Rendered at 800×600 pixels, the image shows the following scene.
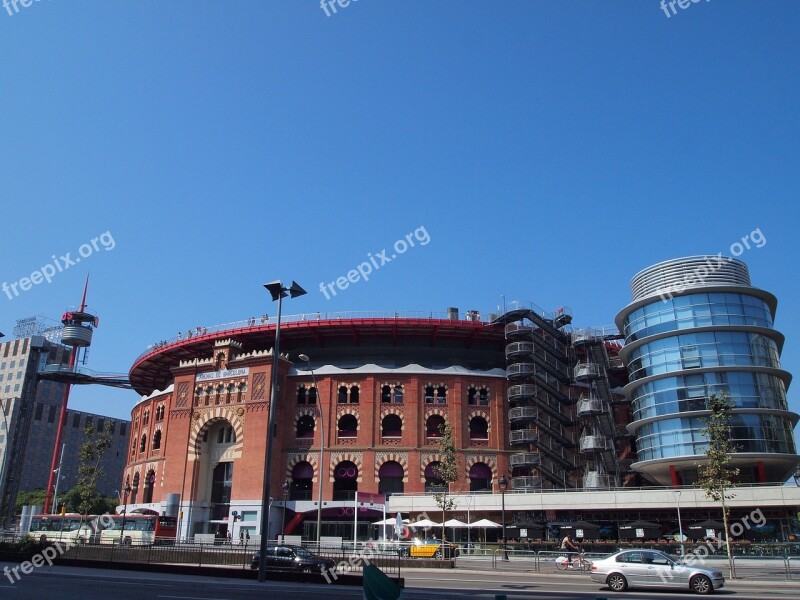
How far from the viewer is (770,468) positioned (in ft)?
177

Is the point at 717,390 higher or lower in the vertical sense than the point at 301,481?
higher

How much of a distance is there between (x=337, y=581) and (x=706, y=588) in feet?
40.9

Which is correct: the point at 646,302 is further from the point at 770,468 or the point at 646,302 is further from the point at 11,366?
the point at 11,366

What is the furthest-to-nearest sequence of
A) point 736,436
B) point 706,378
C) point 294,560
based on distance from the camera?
point 706,378
point 736,436
point 294,560

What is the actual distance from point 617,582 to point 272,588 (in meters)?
12.5

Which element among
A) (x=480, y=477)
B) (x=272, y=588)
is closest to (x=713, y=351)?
(x=480, y=477)

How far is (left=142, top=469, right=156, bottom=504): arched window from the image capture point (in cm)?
6469

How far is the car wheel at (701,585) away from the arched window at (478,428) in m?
37.4

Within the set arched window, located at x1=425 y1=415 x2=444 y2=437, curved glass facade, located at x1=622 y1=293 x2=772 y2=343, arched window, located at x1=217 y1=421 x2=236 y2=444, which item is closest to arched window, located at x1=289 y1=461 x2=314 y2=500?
arched window, located at x1=217 y1=421 x2=236 y2=444

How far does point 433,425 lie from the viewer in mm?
60219

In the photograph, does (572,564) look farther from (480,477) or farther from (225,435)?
(225,435)

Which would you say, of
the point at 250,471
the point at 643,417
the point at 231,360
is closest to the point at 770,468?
the point at 643,417

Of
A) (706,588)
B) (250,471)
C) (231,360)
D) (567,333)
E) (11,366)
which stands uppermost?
(11,366)

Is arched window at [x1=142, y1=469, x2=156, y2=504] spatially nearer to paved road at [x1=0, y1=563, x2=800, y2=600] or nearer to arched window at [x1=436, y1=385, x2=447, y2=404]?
arched window at [x1=436, y1=385, x2=447, y2=404]
